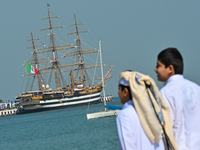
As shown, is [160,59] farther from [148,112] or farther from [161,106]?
[148,112]

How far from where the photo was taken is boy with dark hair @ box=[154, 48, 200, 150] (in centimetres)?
295

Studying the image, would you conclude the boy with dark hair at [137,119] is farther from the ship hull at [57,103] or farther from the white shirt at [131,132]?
the ship hull at [57,103]

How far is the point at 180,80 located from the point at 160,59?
228 mm

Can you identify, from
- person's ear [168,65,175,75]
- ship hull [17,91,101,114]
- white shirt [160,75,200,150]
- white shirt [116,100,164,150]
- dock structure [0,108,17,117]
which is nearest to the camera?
white shirt [116,100,164,150]

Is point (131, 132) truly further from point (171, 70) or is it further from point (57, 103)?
point (57, 103)

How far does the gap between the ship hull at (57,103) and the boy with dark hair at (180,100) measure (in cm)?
8145

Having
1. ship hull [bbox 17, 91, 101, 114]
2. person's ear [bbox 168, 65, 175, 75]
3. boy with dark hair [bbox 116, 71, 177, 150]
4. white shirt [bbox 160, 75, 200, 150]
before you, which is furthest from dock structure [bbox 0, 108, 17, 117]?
boy with dark hair [bbox 116, 71, 177, 150]

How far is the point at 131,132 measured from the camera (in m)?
2.50

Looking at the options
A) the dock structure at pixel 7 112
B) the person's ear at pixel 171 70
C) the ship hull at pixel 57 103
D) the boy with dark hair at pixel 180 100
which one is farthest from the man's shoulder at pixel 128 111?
the dock structure at pixel 7 112

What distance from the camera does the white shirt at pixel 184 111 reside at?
9.64ft

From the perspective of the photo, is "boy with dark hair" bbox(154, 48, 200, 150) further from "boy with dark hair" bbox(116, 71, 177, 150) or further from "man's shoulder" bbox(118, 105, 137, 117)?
"man's shoulder" bbox(118, 105, 137, 117)

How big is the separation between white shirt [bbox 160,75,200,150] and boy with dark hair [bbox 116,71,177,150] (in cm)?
29

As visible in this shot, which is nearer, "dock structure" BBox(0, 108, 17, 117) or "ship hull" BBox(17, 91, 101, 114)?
"ship hull" BBox(17, 91, 101, 114)

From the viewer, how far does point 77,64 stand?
293 ft
